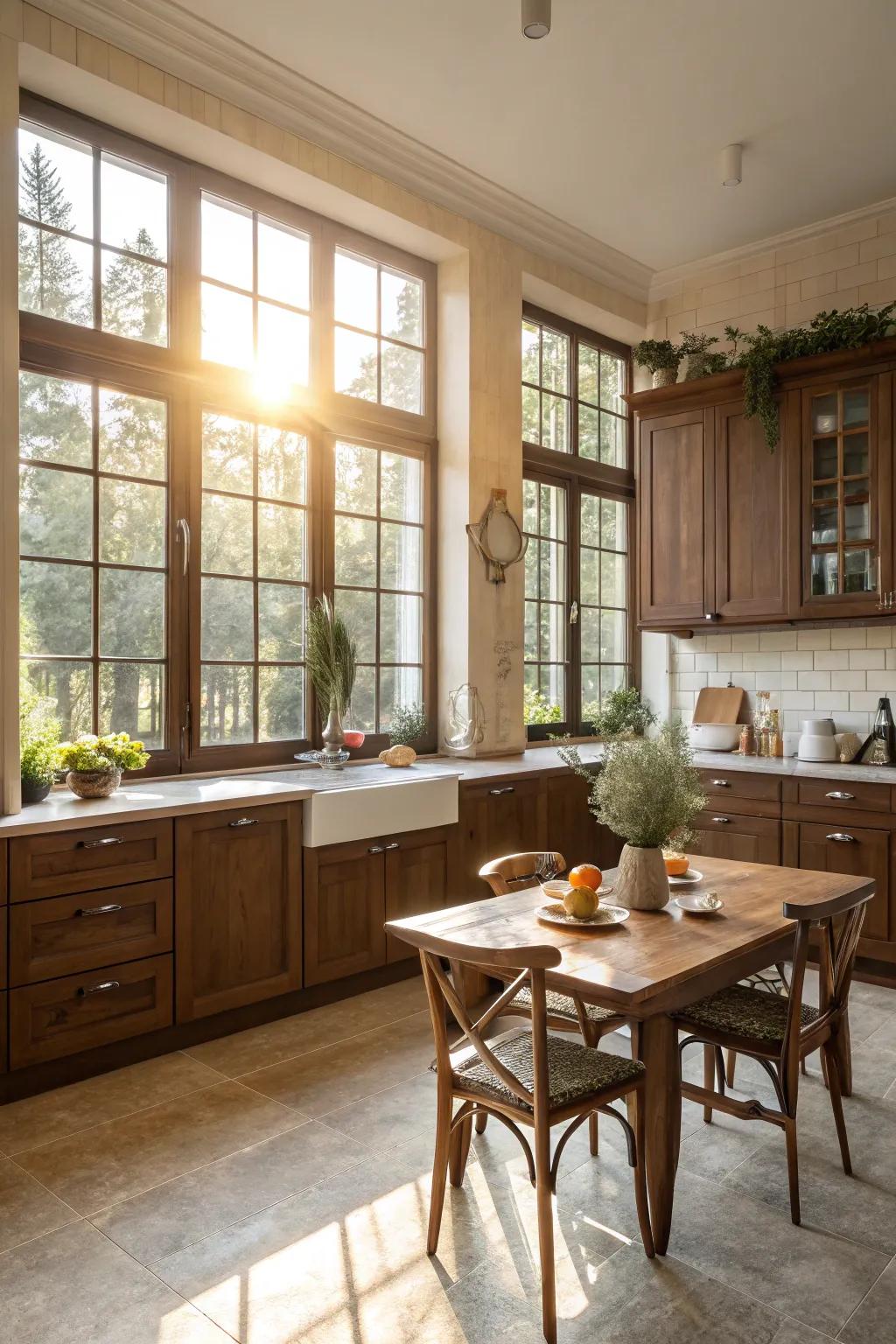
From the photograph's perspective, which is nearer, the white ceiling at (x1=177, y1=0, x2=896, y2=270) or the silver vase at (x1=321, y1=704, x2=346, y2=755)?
the white ceiling at (x1=177, y1=0, x2=896, y2=270)

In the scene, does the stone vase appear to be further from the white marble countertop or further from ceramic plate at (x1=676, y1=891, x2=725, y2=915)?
the white marble countertop

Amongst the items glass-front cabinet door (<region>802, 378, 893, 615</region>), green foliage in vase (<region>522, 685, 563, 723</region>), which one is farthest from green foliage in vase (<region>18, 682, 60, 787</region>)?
glass-front cabinet door (<region>802, 378, 893, 615</region>)

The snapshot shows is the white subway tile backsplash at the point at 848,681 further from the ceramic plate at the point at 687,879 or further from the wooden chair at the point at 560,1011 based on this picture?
the wooden chair at the point at 560,1011

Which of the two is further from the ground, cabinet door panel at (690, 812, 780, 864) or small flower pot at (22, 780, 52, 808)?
small flower pot at (22, 780, 52, 808)

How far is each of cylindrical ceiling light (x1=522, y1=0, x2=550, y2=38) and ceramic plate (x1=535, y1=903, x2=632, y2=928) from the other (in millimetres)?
2805

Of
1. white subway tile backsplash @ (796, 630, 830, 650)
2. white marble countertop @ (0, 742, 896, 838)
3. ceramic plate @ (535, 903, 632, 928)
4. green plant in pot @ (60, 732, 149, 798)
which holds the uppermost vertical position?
white subway tile backsplash @ (796, 630, 830, 650)

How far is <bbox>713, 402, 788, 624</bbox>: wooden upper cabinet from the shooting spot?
498 centimetres

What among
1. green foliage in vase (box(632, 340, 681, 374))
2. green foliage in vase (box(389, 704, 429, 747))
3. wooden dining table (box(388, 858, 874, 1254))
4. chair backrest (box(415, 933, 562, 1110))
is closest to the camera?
chair backrest (box(415, 933, 562, 1110))

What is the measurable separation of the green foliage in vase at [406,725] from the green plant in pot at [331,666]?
1.50ft

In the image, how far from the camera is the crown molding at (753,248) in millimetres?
5133

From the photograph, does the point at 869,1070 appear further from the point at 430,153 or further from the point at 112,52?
the point at 112,52

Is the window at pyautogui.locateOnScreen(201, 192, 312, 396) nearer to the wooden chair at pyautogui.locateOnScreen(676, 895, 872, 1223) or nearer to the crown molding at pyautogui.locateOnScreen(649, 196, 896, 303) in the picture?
the crown molding at pyautogui.locateOnScreen(649, 196, 896, 303)

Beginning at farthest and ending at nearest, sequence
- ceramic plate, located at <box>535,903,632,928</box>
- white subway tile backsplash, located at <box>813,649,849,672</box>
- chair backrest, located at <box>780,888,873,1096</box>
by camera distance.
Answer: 1. white subway tile backsplash, located at <box>813,649,849,672</box>
2. ceramic plate, located at <box>535,903,632,928</box>
3. chair backrest, located at <box>780,888,873,1096</box>

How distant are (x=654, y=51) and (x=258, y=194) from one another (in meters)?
1.83
